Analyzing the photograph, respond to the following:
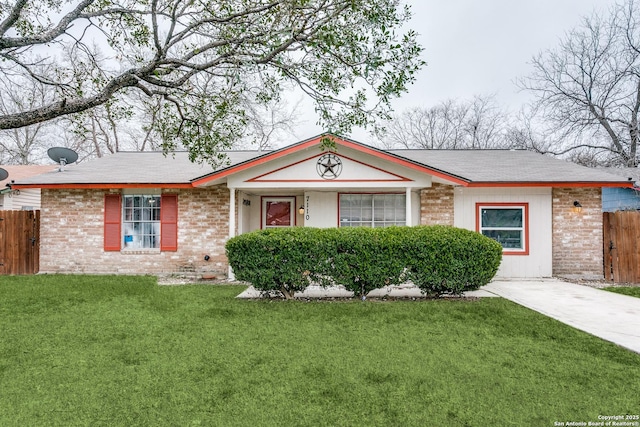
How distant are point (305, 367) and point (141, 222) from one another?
8749 mm

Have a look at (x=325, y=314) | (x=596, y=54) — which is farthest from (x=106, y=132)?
(x=596, y=54)

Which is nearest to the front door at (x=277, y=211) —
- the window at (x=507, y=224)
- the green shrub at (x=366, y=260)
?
the green shrub at (x=366, y=260)

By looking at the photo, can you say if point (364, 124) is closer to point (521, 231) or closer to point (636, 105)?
point (521, 231)

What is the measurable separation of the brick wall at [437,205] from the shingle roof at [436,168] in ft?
1.94

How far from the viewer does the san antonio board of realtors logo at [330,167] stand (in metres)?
9.47

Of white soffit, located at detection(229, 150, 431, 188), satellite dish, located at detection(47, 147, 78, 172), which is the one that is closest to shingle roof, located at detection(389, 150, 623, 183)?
white soffit, located at detection(229, 150, 431, 188)

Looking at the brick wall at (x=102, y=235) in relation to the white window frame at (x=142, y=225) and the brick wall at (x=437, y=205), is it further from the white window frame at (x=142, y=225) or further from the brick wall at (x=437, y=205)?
the brick wall at (x=437, y=205)

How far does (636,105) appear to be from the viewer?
1948cm

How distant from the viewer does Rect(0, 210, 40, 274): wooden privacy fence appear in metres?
10.7

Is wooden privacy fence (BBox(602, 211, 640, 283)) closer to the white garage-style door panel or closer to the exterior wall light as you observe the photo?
the exterior wall light

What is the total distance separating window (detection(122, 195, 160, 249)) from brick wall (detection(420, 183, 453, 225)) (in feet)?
26.0

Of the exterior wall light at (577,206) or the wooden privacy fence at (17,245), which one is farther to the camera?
the wooden privacy fence at (17,245)

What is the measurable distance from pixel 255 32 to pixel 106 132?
2253cm

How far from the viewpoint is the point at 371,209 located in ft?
35.5
